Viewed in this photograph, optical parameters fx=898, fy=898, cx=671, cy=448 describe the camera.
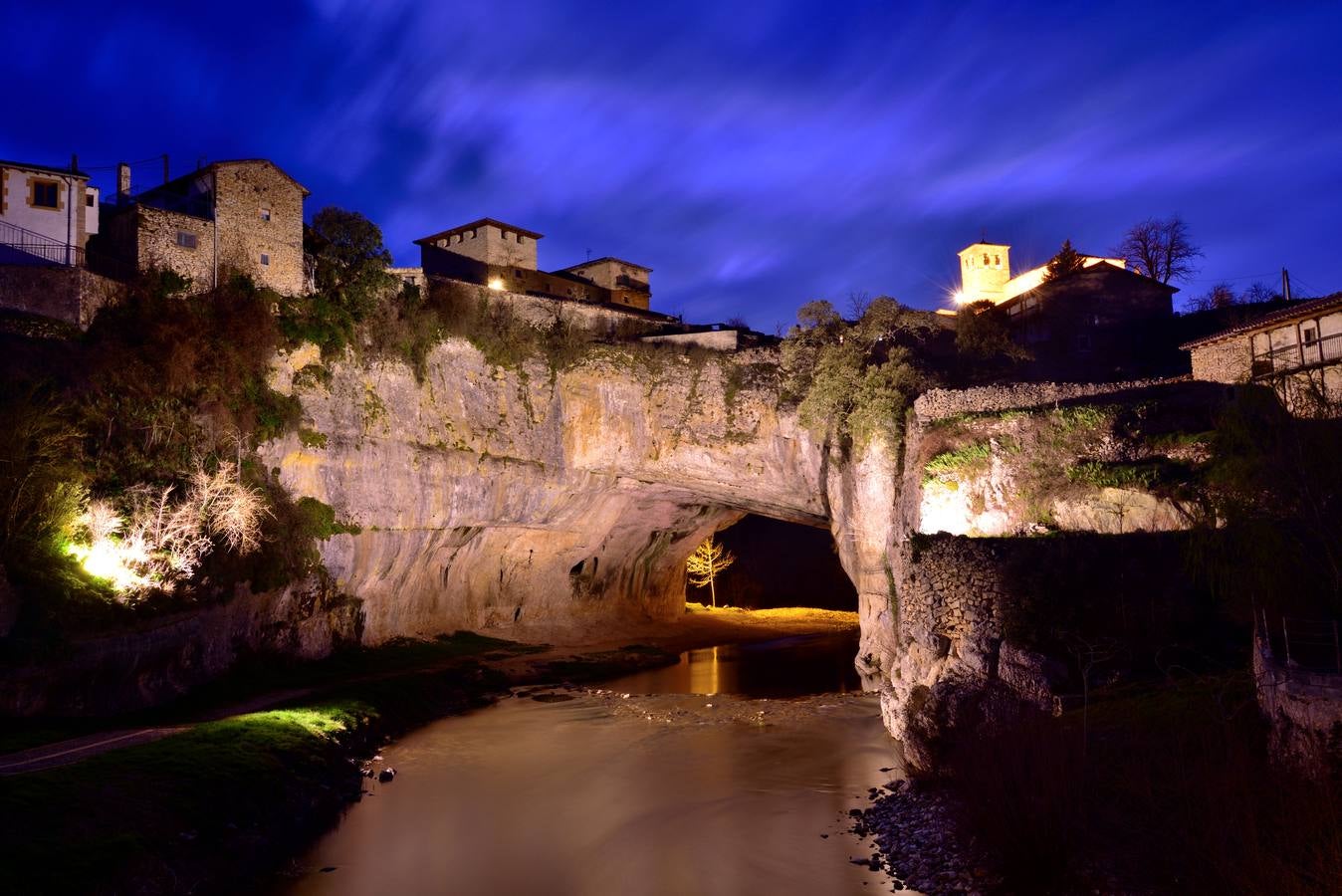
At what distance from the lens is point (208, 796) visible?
18.0m

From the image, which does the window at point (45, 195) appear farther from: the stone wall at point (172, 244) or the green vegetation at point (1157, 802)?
the green vegetation at point (1157, 802)

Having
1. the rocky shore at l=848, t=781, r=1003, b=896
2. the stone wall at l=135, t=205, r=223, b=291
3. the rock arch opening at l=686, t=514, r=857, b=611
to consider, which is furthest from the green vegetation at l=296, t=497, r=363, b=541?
the rock arch opening at l=686, t=514, r=857, b=611

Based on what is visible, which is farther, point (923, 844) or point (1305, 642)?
point (923, 844)

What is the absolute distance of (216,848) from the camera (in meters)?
16.9

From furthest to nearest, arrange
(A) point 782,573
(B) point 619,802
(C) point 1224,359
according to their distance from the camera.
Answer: (A) point 782,573 < (C) point 1224,359 < (B) point 619,802

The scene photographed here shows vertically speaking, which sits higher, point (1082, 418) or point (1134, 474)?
point (1082, 418)

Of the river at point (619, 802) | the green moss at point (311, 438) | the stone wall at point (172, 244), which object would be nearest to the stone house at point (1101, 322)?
the river at point (619, 802)

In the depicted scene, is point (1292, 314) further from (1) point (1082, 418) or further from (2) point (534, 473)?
(2) point (534, 473)

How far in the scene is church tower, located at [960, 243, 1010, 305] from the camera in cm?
5569

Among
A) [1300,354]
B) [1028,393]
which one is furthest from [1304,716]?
[1300,354]

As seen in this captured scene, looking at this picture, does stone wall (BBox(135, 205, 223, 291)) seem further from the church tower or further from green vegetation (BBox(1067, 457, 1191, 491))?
the church tower

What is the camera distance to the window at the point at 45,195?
33.4m

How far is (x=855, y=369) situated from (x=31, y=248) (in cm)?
3131

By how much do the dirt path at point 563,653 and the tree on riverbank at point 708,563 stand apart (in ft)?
8.68
